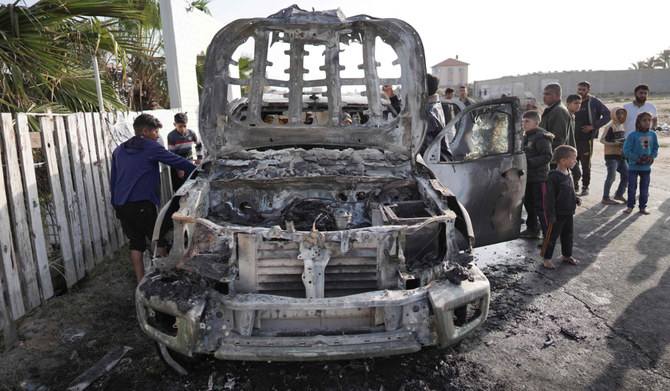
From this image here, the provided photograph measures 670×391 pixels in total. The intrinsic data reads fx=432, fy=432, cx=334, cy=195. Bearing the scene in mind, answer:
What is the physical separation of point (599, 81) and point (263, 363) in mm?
41774

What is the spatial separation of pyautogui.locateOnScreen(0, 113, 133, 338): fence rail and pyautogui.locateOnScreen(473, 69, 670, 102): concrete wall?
1292 inches

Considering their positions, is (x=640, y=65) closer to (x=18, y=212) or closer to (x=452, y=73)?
(x=452, y=73)

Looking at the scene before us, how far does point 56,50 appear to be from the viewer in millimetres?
5051

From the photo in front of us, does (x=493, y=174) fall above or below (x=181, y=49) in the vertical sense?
below

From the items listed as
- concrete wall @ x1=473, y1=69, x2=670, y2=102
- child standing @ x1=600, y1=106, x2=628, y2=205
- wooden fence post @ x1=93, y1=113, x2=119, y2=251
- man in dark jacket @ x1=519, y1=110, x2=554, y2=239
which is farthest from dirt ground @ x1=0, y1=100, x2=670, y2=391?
concrete wall @ x1=473, y1=69, x2=670, y2=102

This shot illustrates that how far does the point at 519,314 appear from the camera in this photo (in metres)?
3.69

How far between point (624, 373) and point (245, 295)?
99.4 inches

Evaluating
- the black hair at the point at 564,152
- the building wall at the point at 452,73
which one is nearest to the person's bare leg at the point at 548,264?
the black hair at the point at 564,152

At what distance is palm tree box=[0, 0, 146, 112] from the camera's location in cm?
462

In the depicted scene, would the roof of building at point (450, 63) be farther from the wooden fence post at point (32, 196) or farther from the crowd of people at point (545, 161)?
the wooden fence post at point (32, 196)

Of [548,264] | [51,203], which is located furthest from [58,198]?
[548,264]

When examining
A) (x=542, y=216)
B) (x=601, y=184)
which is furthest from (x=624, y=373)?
(x=601, y=184)

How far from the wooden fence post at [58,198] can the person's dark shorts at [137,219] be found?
0.49 metres

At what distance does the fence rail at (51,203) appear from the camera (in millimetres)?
3381
